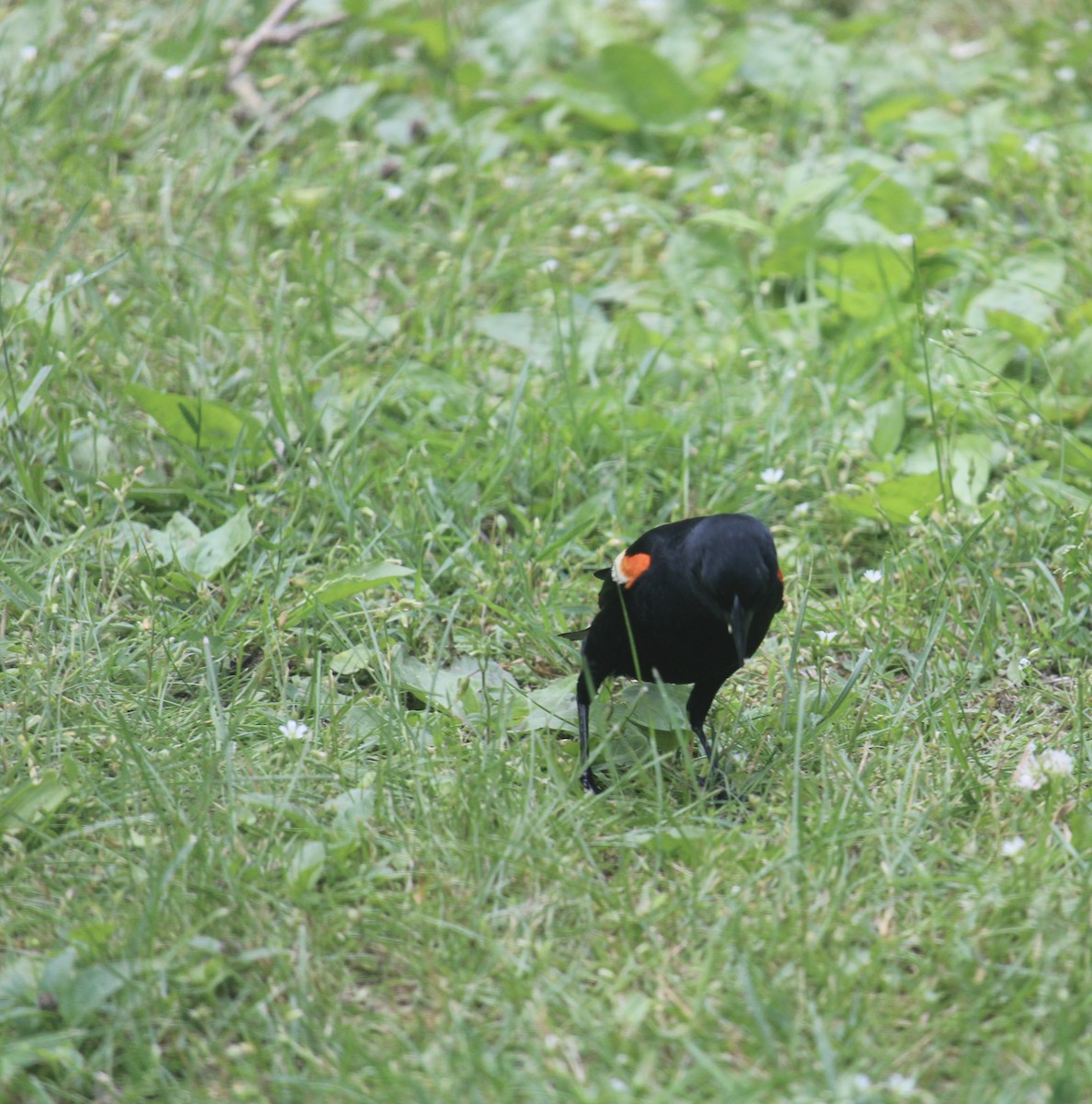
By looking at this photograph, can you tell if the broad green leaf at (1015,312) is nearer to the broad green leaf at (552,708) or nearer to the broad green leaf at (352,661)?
the broad green leaf at (552,708)

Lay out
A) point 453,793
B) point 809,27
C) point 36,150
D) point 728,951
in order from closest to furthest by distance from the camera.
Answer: point 728,951, point 453,793, point 36,150, point 809,27

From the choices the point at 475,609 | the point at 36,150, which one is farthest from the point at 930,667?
the point at 36,150

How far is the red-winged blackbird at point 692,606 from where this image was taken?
2979 millimetres

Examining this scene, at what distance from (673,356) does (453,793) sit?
2.39m

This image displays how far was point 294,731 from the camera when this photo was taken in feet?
10.7

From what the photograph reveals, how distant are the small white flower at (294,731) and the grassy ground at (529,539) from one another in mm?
73

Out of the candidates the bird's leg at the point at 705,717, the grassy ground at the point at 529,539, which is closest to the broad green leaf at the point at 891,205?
the grassy ground at the point at 529,539

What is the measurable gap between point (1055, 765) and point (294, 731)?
6.13 ft

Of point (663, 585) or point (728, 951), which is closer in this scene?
point (728, 951)

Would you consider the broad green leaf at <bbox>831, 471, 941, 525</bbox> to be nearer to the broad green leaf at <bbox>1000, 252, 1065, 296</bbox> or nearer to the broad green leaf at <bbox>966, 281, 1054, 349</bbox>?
the broad green leaf at <bbox>966, 281, 1054, 349</bbox>

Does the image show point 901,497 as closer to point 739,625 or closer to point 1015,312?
point 1015,312

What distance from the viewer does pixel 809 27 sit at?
Answer: 6.91 m

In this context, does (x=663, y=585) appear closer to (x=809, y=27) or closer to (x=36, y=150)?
(x=36, y=150)

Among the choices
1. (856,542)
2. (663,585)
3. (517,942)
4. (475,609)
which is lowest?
(856,542)
